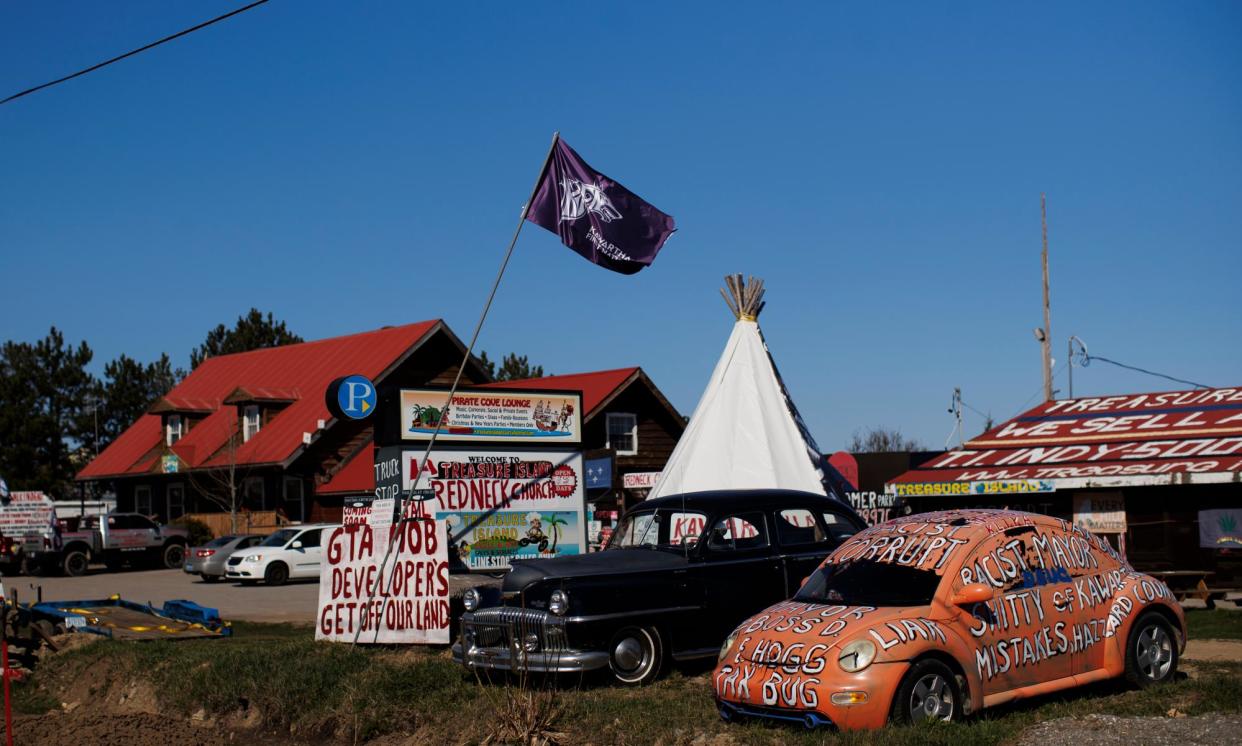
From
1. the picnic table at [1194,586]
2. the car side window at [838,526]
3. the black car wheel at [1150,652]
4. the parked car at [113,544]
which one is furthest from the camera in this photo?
the parked car at [113,544]

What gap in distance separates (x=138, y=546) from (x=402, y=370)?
1025 centimetres

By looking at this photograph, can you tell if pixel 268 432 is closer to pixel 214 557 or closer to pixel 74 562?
pixel 74 562

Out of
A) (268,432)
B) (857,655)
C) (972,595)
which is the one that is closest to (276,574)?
(268,432)

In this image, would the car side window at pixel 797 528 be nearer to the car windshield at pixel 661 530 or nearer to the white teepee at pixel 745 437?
the car windshield at pixel 661 530

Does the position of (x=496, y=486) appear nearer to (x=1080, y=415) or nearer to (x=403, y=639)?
(x=403, y=639)

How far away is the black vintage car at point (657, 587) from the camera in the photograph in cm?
1102

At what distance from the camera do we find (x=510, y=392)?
16250 millimetres

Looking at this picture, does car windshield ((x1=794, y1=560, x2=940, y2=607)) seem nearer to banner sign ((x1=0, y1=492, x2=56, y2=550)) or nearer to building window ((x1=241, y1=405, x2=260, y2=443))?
banner sign ((x1=0, y1=492, x2=56, y2=550))

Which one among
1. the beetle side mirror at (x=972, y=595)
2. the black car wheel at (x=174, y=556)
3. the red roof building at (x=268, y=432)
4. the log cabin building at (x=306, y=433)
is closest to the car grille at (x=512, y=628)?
the beetle side mirror at (x=972, y=595)

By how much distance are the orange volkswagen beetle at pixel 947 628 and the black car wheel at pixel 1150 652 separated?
0.01 metres

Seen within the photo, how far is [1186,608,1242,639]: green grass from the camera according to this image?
14948 millimetres

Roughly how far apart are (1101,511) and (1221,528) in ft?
6.67

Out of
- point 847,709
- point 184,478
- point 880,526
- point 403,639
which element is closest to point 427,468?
point 403,639

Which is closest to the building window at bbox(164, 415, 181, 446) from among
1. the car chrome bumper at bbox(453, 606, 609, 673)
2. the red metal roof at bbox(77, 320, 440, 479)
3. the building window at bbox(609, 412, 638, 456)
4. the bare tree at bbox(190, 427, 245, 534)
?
the red metal roof at bbox(77, 320, 440, 479)
